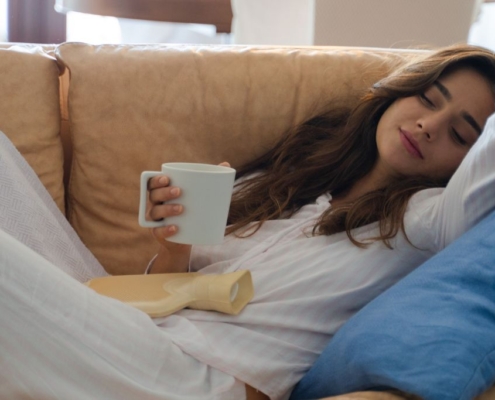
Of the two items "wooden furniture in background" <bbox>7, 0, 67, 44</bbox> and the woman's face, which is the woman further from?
"wooden furniture in background" <bbox>7, 0, 67, 44</bbox>

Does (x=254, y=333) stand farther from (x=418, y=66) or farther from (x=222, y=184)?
(x=418, y=66)

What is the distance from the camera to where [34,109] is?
1.41 metres

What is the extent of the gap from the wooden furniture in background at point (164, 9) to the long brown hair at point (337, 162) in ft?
3.73

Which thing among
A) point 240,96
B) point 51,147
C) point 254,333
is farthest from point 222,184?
point 51,147

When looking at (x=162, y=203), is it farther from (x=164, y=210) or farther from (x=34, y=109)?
(x=34, y=109)

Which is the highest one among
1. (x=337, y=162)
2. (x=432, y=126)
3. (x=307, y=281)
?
(x=432, y=126)

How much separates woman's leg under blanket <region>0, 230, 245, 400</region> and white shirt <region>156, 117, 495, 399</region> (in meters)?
0.08

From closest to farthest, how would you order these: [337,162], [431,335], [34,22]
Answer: [431,335], [337,162], [34,22]

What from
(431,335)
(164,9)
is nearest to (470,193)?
(431,335)

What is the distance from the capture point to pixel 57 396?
0.89m

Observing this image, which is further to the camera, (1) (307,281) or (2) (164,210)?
(1) (307,281)

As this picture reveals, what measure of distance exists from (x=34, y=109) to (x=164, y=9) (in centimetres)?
112

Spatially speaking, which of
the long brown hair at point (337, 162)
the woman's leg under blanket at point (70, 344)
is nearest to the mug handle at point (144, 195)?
the woman's leg under blanket at point (70, 344)

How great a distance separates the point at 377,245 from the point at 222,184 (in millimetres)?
338
